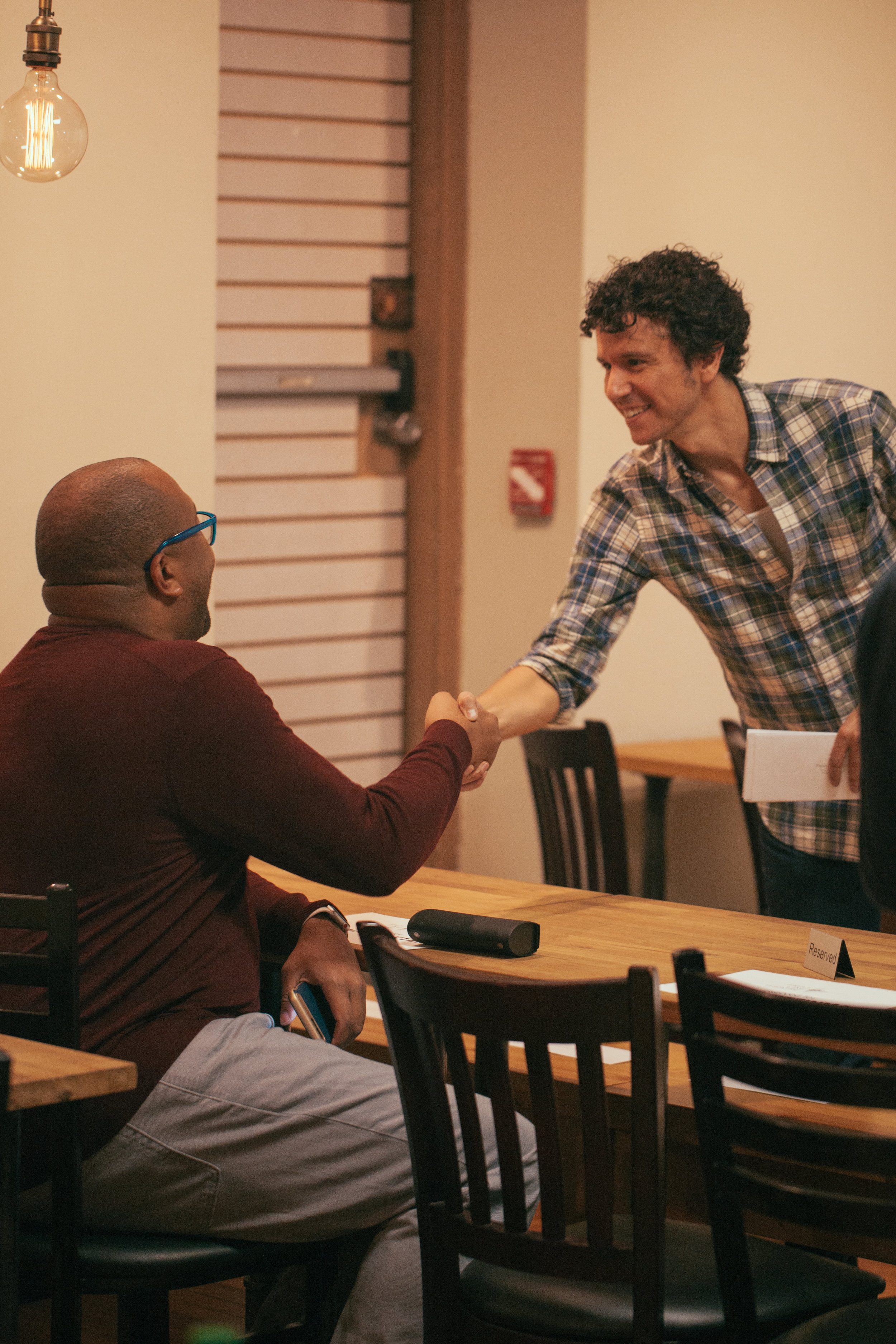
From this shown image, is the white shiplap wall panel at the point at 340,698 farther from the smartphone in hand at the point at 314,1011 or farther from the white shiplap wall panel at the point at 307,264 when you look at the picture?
the smartphone in hand at the point at 314,1011

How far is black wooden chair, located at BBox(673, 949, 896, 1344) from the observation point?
176 cm

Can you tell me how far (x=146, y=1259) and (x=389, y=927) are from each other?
2.35 ft

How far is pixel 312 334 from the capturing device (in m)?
5.15

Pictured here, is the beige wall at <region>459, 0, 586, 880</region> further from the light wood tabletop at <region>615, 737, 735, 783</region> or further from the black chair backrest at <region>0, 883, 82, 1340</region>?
the black chair backrest at <region>0, 883, 82, 1340</region>

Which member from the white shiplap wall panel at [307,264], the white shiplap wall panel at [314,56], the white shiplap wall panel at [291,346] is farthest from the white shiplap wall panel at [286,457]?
the white shiplap wall panel at [314,56]

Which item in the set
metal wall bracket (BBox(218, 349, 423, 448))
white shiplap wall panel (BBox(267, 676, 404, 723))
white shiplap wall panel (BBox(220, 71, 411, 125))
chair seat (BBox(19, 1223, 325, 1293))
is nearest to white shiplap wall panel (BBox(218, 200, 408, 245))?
white shiplap wall panel (BBox(220, 71, 411, 125))

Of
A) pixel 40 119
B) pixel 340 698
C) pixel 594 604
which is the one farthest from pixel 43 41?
pixel 340 698

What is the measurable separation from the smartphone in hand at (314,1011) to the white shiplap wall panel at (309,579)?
8.57 ft

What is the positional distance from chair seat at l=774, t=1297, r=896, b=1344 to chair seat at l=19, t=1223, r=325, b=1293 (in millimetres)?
685

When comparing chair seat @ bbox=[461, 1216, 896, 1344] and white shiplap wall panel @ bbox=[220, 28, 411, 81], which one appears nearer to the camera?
chair seat @ bbox=[461, 1216, 896, 1344]

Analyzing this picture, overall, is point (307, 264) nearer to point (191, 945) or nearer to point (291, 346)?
point (291, 346)

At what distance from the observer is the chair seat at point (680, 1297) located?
→ 1890 millimetres

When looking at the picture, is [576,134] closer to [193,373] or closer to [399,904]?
[193,373]

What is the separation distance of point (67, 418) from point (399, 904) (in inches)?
66.4
